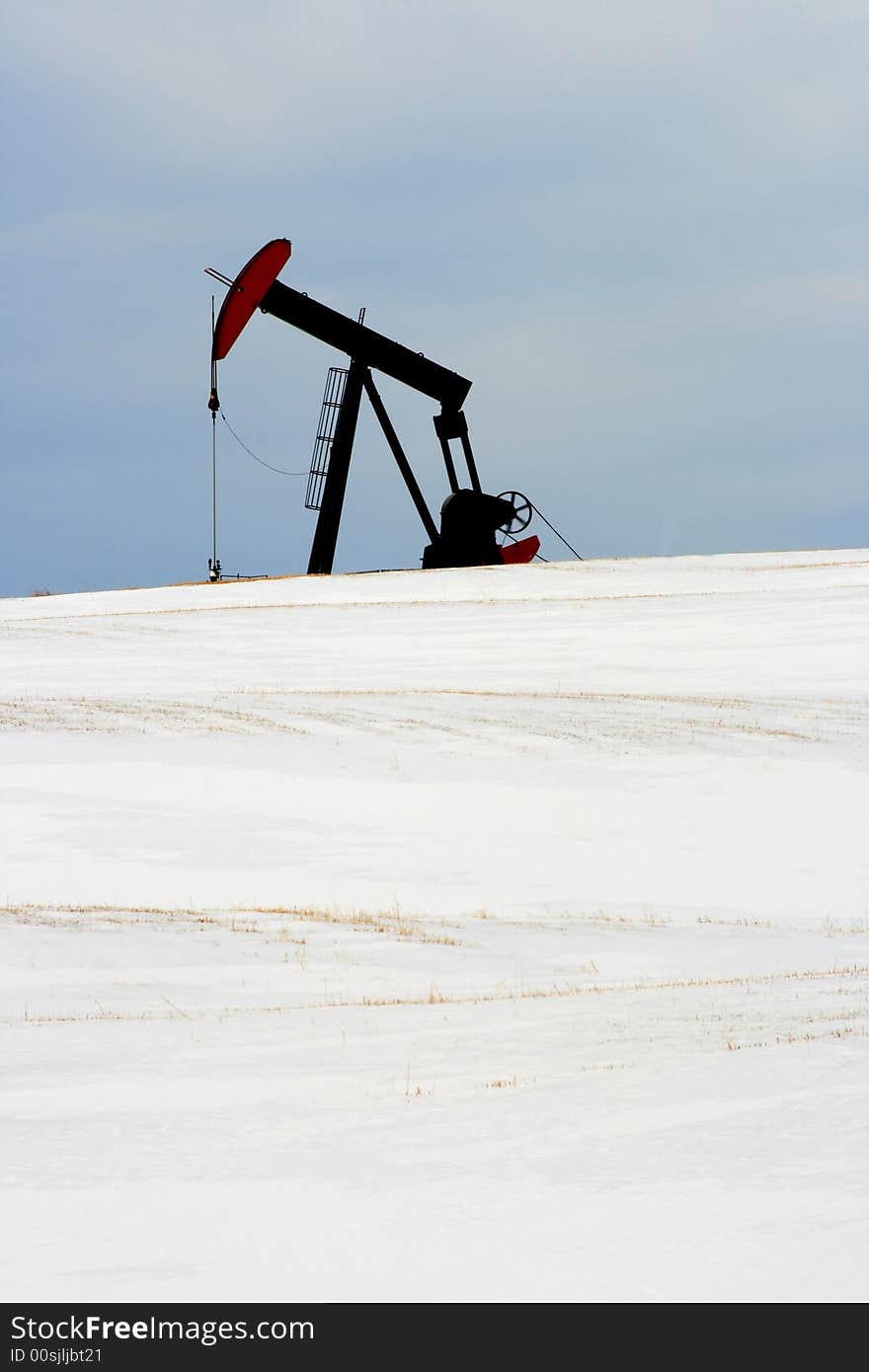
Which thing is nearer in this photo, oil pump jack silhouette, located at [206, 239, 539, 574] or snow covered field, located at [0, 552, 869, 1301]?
snow covered field, located at [0, 552, 869, 1301]

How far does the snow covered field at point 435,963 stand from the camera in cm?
350

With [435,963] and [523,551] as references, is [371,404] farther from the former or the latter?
[435,963]

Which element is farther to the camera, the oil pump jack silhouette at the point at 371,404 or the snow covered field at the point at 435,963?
the oil pump jack silhouette at the point at 371,404

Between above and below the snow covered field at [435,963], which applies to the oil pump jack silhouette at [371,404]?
above

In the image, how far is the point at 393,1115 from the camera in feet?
14.7

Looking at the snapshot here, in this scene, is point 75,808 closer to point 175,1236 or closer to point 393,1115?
point 393,1115

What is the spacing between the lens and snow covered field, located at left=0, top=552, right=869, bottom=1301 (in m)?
3.50

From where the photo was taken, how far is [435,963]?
24.5 feet

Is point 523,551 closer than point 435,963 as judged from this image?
No

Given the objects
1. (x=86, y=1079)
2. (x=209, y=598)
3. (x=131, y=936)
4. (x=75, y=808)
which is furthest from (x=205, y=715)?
(x=209, y=598)

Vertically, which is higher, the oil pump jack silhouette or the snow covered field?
the oil pump jack silhouette

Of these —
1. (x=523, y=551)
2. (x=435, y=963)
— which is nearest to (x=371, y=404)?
(x=523, y=551)

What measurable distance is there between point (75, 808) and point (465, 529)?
51.9 ft
